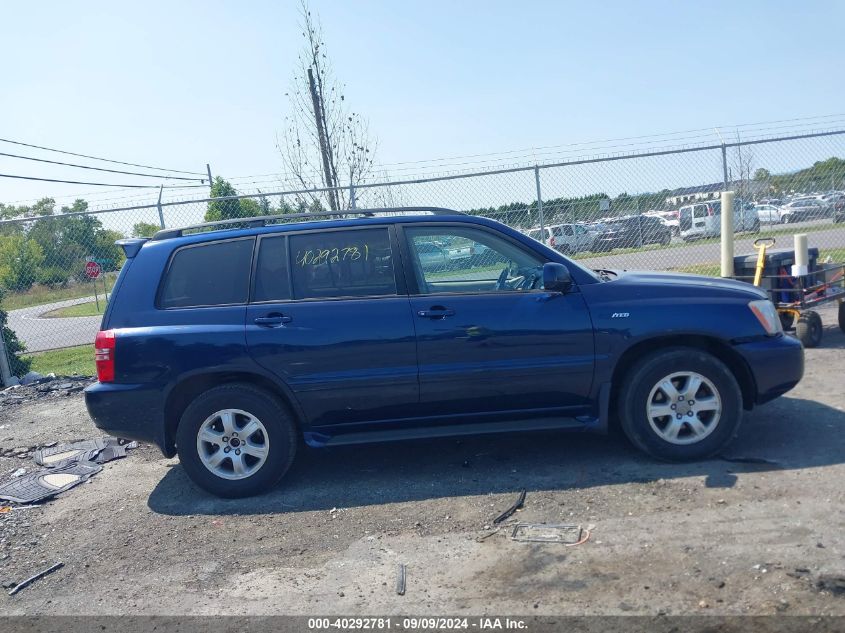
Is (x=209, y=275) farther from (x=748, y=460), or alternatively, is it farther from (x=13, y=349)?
(x=13, y=349)

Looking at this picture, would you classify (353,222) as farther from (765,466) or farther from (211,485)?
(765,466)

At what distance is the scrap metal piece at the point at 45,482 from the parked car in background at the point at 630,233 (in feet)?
23.5

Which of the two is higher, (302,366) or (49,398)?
(302,366)

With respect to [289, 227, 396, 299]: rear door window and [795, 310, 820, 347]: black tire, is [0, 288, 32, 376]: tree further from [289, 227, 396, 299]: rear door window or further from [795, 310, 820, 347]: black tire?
[795, 310, 820, 347]: black tire

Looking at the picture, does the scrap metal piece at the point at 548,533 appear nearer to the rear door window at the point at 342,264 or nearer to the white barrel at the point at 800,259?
the rear door window at the point at 342,264

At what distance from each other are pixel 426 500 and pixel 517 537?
85 cm

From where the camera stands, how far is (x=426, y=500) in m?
4.89

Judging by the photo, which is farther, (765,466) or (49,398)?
(49,398)

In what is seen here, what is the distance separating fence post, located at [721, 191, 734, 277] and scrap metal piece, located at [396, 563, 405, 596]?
604cm

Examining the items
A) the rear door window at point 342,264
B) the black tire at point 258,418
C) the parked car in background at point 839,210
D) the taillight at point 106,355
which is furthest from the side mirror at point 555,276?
the parked car in background at point 839,210

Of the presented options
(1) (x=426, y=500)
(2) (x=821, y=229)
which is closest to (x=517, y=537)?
(1) (x=426, y=500)

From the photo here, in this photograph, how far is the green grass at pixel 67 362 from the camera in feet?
35.8

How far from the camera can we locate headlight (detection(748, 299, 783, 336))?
16.8 feet

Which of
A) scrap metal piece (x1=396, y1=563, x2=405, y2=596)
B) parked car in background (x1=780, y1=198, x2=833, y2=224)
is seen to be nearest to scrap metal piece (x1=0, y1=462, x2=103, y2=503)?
scrap metal piece (x1=396, y1=563, x2=405, y2=596)
